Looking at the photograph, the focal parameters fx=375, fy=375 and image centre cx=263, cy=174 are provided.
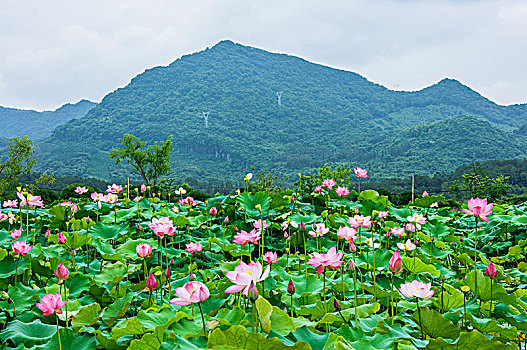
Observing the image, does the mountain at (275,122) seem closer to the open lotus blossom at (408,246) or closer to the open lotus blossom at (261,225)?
the open lotus blossom at (408,246)

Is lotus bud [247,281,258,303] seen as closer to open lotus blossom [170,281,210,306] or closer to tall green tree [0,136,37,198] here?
open lotus blossom [170,281,210,306]

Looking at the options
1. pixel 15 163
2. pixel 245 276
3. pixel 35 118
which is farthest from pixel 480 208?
pixel 35 118

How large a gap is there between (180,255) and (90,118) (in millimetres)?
98560

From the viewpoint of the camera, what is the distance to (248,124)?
9362 cm

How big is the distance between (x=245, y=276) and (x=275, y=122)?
96.1m

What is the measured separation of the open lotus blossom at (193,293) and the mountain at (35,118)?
492 feet

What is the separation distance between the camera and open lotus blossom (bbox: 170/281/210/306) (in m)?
1.03

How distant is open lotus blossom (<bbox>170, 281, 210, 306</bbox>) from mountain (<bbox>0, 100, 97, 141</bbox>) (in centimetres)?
14986

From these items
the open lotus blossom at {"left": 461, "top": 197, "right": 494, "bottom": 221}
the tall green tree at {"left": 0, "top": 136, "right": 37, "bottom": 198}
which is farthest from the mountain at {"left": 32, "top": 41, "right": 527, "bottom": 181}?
the open lotus blossom at {"left": 461, "top": 197, "right": 494, "bottom": 221}

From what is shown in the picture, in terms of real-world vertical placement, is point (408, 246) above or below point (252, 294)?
below

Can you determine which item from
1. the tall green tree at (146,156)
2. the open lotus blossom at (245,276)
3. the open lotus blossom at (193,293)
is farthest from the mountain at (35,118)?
the open lotus blossom at (245,276)

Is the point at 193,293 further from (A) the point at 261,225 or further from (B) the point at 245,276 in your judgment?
(A) the point at 261,225

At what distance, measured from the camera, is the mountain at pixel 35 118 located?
5463 inches

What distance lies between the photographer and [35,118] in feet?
504
